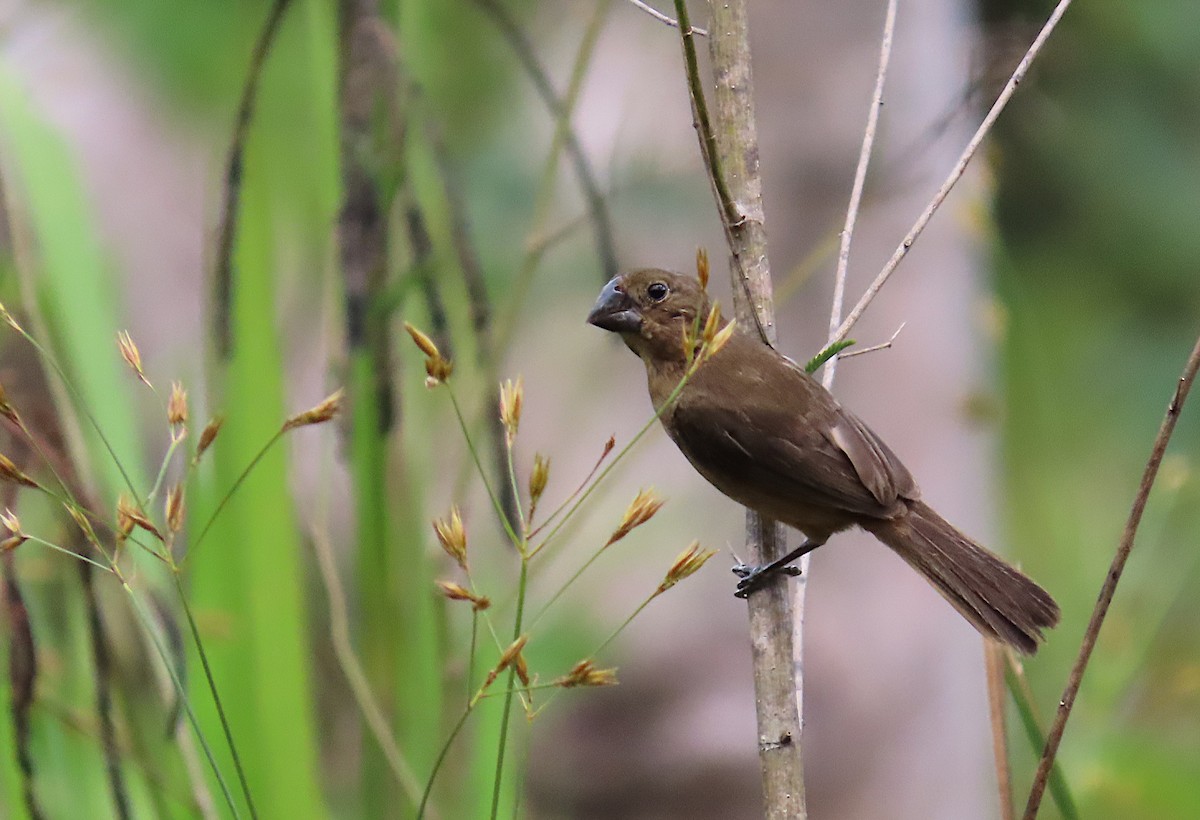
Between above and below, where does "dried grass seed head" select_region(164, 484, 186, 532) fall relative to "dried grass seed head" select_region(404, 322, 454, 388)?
below

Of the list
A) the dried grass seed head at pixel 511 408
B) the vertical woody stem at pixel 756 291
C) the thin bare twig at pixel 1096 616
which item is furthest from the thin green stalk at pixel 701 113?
the thin bare twig at pixel 1096 616

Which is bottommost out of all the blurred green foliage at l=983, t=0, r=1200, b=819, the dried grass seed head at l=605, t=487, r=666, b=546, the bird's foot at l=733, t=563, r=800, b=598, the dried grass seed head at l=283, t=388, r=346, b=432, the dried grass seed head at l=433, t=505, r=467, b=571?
the dried grass seed head at l=433, t=505, r=467, b=571

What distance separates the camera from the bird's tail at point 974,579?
4.63ft

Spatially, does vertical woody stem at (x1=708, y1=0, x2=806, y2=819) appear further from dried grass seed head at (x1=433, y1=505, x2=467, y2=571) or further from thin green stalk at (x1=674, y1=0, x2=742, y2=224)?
dried grass seed head at (x1=433, y1=505, x2=467, y2=571)

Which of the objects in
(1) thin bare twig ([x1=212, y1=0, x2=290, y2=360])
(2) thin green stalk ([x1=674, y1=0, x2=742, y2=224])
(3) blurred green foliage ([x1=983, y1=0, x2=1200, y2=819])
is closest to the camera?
(2) thin green stalk ([x1=674, y1=0, x2=742, y2=224])

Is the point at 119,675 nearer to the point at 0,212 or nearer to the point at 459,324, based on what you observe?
the point at 459,324

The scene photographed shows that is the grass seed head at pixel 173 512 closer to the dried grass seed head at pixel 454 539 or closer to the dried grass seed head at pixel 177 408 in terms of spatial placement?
Answer: the dried grass seed head at pixel 177 408

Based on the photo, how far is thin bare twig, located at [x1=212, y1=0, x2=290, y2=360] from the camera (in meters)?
1.34

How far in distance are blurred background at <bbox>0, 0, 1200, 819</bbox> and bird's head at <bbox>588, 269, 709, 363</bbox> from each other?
14 cm

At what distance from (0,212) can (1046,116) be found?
2.92 metres

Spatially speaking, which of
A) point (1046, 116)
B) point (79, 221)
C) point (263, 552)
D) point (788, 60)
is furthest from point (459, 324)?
point (1046, 116)

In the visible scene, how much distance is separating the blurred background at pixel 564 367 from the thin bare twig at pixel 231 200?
0.01 meters

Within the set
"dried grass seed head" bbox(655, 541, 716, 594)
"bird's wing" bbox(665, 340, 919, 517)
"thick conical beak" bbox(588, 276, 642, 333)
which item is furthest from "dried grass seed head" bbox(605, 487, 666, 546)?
"thick conical beak" bbox(588, 276, 642, 333)

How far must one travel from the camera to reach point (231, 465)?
4.88ft
